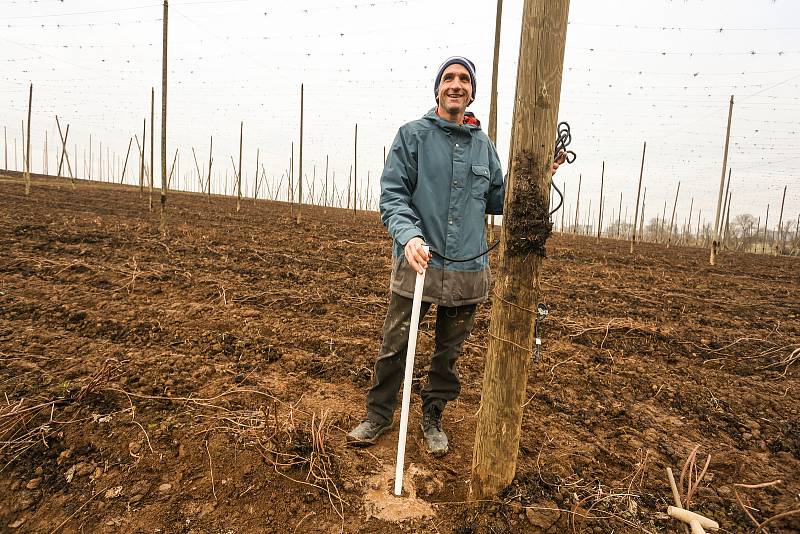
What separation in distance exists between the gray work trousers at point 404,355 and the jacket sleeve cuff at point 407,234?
377 mm

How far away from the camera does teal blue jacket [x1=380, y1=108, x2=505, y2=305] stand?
6.32 feet

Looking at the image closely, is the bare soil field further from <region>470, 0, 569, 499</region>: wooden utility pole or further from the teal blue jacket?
the teal blue jacket

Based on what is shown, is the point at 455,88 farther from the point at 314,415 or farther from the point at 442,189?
the point at 314,415

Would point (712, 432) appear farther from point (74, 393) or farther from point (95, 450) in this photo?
point (74, 393)

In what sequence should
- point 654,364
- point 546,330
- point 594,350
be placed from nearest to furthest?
point 654,364
point 594,350
point 546,330

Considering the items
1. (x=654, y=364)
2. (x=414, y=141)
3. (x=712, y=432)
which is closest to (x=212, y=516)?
(x=414, y=141)

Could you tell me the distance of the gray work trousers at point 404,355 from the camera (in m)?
2.03

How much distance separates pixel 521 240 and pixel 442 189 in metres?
0.58

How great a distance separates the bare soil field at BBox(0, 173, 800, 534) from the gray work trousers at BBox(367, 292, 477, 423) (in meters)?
0.21

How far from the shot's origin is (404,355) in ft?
6.83

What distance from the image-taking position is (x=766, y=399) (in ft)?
9.23

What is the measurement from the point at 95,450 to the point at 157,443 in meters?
0.25

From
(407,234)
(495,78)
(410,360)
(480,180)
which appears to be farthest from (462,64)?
(495,78)

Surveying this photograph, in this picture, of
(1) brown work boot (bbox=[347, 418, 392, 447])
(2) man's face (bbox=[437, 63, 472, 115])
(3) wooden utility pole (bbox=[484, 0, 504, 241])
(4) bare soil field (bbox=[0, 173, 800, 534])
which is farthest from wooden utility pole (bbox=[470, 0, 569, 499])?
(3) wooden utility pole (bbox=[484, 0, 504, 241])
